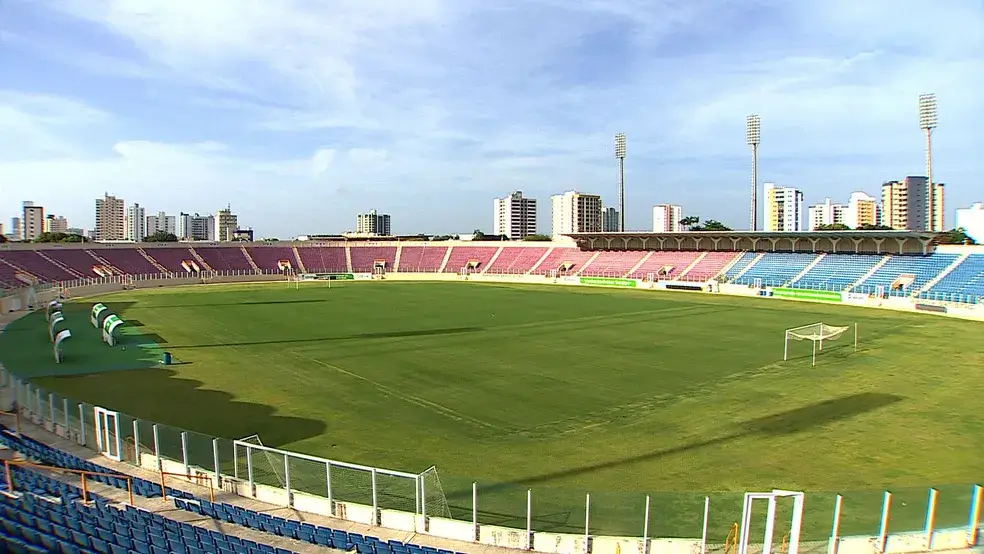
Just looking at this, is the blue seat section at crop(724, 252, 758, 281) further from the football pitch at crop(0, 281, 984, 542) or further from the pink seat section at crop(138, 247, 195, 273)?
the pink seat section at crop(138, 247, 195, 273)

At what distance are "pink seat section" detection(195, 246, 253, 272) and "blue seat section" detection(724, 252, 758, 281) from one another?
64523 millimetres

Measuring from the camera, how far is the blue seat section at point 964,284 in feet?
145

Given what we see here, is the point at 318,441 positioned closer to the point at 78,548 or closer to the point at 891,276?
the point at 78,548

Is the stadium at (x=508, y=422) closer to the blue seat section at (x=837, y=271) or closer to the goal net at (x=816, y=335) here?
the goal net at (x=816, y=335)

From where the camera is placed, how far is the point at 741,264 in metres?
66.1

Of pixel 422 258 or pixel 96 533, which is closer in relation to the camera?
pixel 96 533

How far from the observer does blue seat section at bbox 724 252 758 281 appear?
213ft

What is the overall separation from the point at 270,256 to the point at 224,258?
6925 mm

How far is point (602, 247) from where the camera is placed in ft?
280

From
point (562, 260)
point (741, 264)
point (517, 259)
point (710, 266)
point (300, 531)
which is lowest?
point (300, 531)

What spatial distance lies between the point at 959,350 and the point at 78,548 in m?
36.7

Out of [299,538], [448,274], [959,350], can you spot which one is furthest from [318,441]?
[448,274]

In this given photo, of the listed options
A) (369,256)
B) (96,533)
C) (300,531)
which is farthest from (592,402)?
(369,256)

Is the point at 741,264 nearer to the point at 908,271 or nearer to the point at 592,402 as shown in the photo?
the point at 908,271
